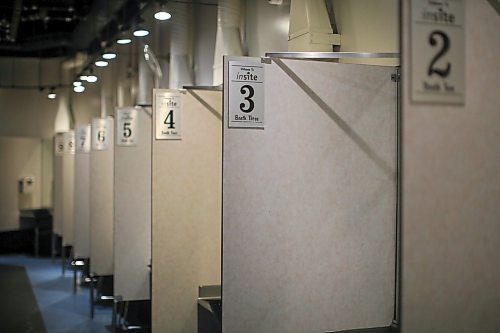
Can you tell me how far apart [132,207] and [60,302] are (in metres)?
2.73

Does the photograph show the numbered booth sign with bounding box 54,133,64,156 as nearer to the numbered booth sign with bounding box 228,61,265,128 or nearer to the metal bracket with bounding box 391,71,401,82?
the numbered booth sign with bounding box 228,61,265,128

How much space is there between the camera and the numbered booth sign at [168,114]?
13.5 feet

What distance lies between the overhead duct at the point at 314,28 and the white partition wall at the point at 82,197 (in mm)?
4818

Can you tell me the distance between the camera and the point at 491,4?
1760mm

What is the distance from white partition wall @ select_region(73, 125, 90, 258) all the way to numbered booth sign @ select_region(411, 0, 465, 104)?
6.33 m

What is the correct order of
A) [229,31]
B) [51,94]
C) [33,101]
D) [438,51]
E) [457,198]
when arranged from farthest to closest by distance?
[33,101] → [51,94] → [229,31] → [457,198] → [438,51]

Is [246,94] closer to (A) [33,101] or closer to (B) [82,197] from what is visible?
(B) [82,197]

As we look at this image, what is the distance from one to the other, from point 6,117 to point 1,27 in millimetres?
1794

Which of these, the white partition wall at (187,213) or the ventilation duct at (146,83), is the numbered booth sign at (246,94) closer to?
the white partition wall at (187,213)

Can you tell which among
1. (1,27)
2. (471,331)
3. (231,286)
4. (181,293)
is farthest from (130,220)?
(1,27)

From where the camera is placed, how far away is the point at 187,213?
419cm

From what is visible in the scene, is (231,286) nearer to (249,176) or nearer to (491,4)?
(249,176)

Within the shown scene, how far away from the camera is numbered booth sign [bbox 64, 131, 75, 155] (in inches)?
349

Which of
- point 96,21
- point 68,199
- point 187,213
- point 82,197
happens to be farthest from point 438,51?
point 68,199
